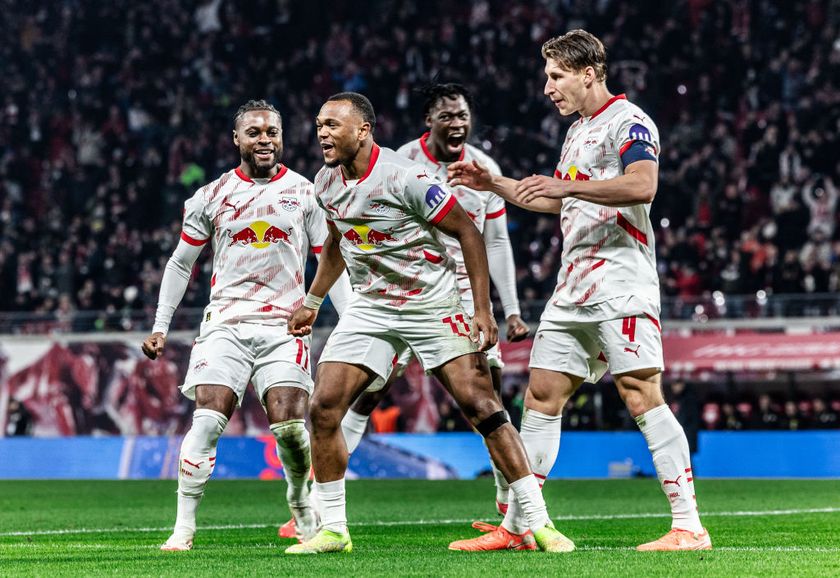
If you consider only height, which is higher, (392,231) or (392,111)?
(392,111)

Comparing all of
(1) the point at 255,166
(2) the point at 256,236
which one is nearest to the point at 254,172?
(1) the point at 255,166

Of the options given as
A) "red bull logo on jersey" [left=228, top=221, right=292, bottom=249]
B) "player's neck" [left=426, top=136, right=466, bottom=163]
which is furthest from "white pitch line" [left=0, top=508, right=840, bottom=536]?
"player's neck" [left=426, top=136, right=466, bottom=163]

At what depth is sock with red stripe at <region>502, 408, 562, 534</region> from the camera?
6777 mm

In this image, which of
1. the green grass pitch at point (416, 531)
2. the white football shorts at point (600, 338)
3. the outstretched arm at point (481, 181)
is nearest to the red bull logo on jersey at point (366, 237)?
the outstretched arm at point (481, 181)

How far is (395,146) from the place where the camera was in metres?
26.0

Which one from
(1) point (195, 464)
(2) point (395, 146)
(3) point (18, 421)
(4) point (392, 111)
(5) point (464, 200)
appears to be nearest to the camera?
(1) point (195, 464)

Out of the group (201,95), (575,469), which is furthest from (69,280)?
(575,469)

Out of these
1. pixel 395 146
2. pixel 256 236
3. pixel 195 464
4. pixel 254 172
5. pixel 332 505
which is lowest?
pixel 332 505

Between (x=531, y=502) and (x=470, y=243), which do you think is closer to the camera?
(x=531, y=502)

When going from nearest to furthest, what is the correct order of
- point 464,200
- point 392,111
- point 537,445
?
point 537,445
point 464,200
point 392,111

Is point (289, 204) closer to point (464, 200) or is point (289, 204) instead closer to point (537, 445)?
point (464, 200)

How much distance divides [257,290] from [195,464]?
1.11m

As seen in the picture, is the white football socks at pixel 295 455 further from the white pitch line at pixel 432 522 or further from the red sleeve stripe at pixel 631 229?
the red sleeve stripe at pixel 631 229

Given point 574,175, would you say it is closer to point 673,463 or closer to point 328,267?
point 328,267
